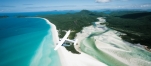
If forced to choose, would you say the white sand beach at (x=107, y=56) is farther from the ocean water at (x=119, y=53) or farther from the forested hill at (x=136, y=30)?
the forested hill at (x=136, y=30)

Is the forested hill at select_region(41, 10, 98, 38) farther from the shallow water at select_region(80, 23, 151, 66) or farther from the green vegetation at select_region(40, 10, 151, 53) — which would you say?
the shallow water at select_region(80, 23, 151, 66)

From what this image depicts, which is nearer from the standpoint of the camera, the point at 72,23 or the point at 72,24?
the point at 72,24

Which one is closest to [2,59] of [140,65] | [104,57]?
[104,57]

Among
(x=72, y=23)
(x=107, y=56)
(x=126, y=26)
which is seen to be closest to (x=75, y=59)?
(x=107, y=56)

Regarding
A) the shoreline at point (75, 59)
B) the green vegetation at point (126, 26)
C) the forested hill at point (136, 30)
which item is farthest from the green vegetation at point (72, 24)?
the forested hill at point (136, 30)

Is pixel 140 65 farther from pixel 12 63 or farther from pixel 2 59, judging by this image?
pixel 2 59

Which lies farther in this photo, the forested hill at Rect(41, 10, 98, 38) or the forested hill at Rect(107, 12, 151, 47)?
the forested hill at Rect(41, 10, 98, 38)

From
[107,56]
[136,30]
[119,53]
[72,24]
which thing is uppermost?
[72,24]

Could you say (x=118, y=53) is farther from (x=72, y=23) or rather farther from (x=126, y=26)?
(x=72, y=23)

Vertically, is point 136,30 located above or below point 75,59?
above

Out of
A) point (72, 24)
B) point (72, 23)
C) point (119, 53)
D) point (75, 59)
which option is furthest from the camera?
point (72, 23)

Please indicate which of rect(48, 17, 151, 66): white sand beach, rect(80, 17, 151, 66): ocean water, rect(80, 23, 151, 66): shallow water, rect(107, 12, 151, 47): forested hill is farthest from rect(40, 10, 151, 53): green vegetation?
rect(80, 23, 151, 66): shallow water
